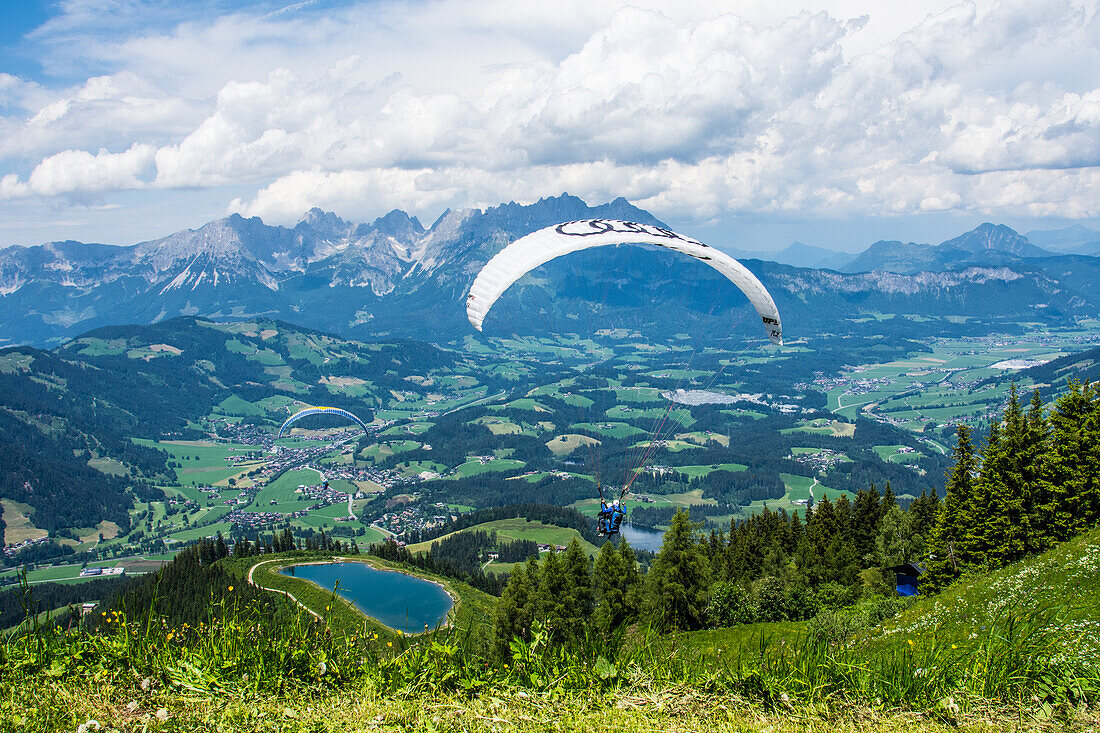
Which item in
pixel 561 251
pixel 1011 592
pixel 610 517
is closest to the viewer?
pixel 561 251

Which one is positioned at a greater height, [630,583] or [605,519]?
[605,519]

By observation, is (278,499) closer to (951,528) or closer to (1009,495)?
(951,528)

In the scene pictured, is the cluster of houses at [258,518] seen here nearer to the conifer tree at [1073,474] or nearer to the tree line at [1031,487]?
the tree line at [1031,487]

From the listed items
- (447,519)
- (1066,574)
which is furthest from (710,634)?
(447,519)

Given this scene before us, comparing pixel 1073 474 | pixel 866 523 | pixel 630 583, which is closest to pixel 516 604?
pixel 630 583

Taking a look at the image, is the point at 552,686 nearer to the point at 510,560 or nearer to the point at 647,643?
the point at 647,643

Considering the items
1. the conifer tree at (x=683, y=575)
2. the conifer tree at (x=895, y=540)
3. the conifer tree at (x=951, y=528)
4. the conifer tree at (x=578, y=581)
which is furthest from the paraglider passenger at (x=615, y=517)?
the conifer tree at (x=895, y=540)
